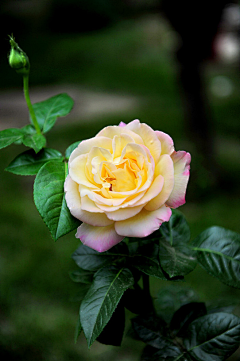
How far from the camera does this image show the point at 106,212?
0.47 meters

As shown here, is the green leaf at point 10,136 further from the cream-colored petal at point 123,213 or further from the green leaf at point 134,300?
the green leaf at point 134,300

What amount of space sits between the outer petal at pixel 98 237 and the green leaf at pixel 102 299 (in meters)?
0.08

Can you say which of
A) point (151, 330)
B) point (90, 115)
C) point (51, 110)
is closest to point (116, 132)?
point (51, 110)

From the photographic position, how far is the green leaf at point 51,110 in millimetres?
693

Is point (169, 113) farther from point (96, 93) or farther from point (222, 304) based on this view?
point (222, 304)

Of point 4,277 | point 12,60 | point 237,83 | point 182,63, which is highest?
point 12,60

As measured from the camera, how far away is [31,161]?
0.61 meters

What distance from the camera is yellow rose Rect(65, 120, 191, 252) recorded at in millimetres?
469

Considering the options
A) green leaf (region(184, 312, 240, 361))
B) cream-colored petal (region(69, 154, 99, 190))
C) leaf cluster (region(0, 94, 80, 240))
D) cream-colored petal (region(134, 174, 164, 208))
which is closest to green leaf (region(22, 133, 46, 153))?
leaf cluster (region(0, 94, 80, 240))

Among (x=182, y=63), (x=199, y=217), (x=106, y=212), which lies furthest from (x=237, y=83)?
(x=106, y=212)

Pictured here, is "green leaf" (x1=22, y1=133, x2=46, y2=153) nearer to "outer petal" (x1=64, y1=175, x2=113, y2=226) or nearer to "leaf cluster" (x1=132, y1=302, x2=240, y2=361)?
"outer petal" (x1=64, y1=175, x2=113, y2=226)

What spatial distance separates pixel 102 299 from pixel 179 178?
0.21 meters

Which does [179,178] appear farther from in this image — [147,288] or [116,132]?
[147,288]

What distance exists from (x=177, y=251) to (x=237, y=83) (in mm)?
4722
